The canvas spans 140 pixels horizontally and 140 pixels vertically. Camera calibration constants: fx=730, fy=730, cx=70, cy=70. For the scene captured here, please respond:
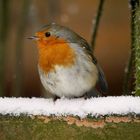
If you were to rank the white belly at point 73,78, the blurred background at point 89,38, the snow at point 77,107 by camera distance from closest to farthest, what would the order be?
the snow at point 77,107 < the white belly at point 73,78 < the blurred background at point 89,38

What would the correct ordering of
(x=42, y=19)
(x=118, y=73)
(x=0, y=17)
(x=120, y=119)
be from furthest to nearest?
1. (x=118, y=73)
2. (x=42, y=19)
3. (x=0, y=17)
4. (x=120, y=119)

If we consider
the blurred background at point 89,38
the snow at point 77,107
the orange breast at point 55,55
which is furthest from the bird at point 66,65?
the blurred background at point 89,38

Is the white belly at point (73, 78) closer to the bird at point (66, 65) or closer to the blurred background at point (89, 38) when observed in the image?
the bird at point (66, 65)

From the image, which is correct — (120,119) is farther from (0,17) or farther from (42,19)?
(42,19)

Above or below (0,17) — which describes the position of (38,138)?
below

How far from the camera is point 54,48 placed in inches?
182

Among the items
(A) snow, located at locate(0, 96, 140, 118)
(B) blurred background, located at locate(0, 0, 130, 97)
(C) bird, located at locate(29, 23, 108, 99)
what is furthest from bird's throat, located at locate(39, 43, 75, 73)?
(B) blurred background, located at locate(0, 0, 130, 97)

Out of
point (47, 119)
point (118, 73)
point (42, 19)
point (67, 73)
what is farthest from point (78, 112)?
point (118, 73)

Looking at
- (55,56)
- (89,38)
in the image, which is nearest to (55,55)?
(55,56)

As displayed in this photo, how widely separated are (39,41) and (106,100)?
44.3 inches

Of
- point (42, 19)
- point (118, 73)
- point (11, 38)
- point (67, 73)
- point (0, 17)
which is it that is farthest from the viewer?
point (11, 38)

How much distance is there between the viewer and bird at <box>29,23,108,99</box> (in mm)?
4484

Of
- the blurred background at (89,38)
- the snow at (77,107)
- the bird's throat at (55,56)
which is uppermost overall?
the bird's throat at (55,56)

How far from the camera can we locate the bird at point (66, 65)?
448 centimetres
